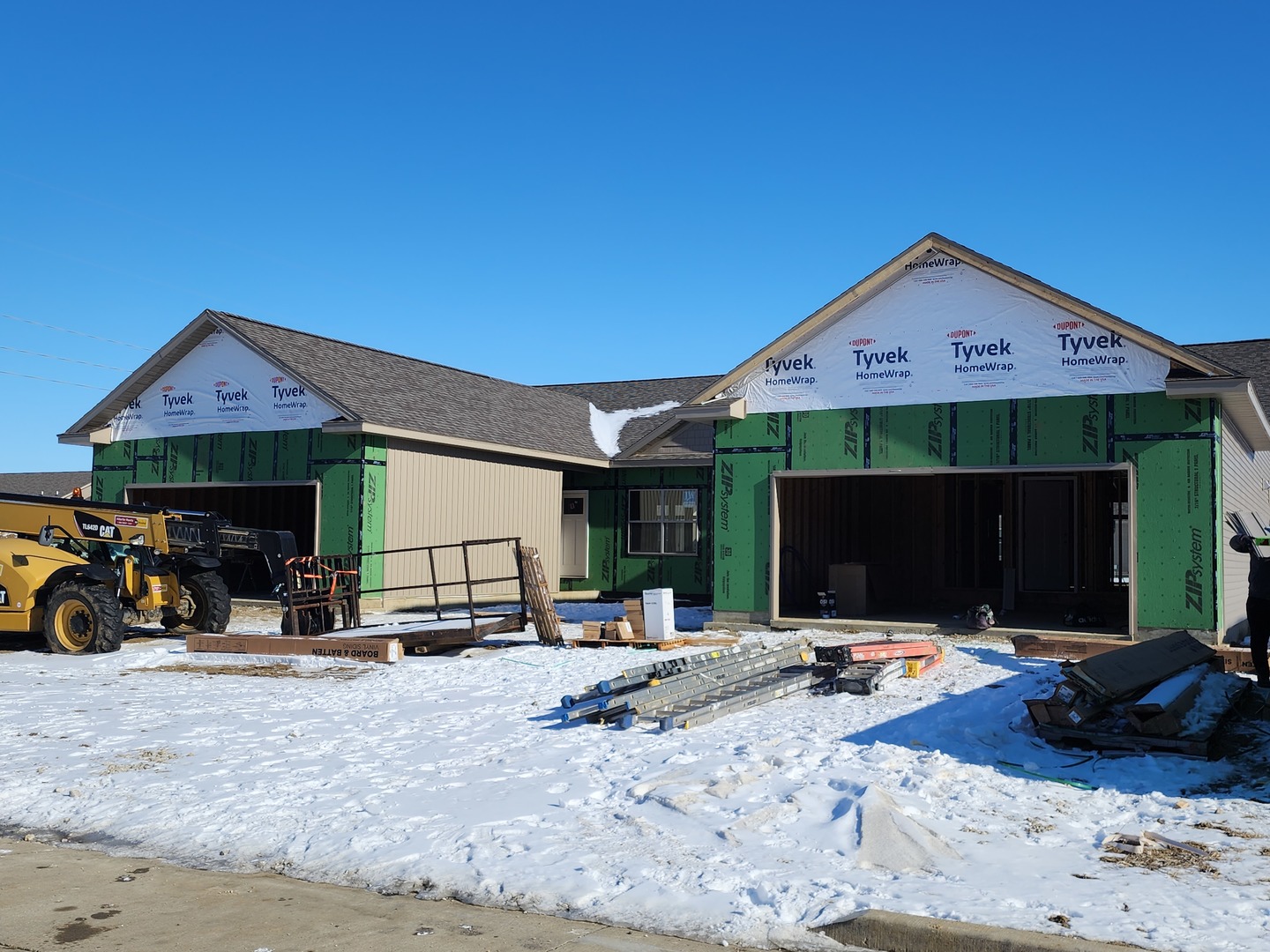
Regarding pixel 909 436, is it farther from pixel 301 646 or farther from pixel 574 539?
pixel 574 539

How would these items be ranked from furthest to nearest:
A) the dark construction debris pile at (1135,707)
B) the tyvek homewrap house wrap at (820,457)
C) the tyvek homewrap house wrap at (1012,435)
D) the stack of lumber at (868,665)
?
the tyvek homewrap house wrap at (820,457) → the tyvek homewrap house wrap at (1012,435) → the stack of lumber at (868,665) → the dark construction debris pile at (1135,707)

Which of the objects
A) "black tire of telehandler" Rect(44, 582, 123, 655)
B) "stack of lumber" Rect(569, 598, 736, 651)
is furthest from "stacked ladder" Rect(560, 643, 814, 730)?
"black tire of telehandler" Rect(44, 582, 123, 655)

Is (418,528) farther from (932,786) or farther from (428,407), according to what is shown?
(932,786)

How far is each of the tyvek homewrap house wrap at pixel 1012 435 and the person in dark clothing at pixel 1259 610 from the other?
3723 mm

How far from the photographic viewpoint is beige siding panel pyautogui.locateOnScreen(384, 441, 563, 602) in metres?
20.9

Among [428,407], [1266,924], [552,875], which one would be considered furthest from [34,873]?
[428,407]

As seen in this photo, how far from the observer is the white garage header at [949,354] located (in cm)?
1564

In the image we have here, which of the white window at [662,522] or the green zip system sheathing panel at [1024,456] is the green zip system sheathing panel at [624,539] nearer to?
the white window at [662,522]

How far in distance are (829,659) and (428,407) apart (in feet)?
41.0

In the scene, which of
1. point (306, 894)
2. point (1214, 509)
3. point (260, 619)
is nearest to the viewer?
point (306, 894)

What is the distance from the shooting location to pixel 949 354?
54.4 ft

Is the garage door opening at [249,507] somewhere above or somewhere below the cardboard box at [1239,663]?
above

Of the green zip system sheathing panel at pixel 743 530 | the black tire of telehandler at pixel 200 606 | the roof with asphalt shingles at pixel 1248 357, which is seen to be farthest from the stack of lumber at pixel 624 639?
the roof with asphalt shingles at pixel 1248 357

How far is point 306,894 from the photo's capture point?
573cm
